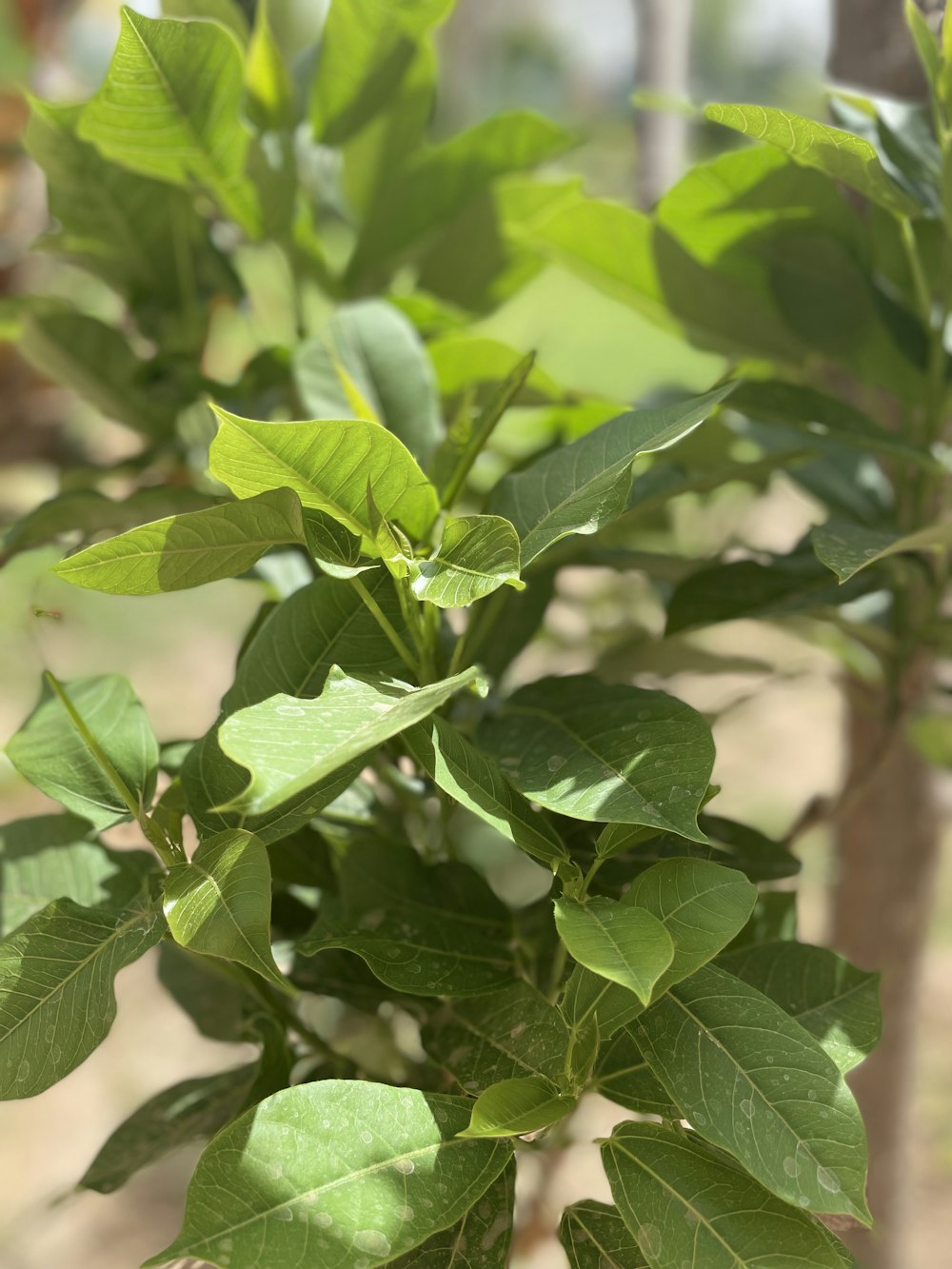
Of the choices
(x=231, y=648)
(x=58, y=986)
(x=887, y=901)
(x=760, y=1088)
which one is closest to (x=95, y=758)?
(x=58, y=986)

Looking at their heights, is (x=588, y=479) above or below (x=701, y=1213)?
above

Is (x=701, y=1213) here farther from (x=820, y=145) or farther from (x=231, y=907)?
(x=820, y=145)

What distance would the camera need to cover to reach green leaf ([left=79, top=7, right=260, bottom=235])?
610 millimetres

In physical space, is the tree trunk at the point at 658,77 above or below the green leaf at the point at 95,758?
above

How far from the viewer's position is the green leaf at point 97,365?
30.2 inches

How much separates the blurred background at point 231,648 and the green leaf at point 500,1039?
0.88ft

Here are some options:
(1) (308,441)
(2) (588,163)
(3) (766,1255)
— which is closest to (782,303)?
(1) (308,441)

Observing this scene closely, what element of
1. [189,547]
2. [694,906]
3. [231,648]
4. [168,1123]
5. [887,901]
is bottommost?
[231,648]

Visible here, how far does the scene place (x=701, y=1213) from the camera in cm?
42

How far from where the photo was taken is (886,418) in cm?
93

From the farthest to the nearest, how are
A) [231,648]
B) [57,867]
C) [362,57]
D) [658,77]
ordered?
[231,648] → [658,77] → [362,57] → [57,867]

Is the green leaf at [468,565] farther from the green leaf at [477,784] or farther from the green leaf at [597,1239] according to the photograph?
the green leaf at [597,1239]

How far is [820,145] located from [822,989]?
0.42 meters

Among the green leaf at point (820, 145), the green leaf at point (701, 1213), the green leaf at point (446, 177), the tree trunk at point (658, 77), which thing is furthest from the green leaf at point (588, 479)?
the tree trunk at point (658, 77)
